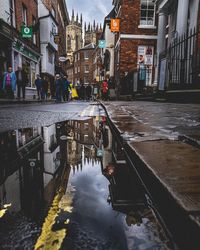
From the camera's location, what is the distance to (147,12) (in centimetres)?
1812

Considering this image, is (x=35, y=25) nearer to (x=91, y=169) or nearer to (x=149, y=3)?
(x=149, y=3)

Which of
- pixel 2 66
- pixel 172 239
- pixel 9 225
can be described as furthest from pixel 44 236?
pixel 2 66

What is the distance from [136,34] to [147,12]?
179 cm

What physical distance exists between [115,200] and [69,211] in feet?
0.70

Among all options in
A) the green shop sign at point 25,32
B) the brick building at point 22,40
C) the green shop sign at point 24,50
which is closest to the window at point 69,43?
the brick building at point 22,40

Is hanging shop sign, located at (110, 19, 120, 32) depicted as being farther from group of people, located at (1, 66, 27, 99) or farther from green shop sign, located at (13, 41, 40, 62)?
group of people, located at (1, 66, 27, 99)

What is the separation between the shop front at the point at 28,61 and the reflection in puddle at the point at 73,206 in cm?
1669

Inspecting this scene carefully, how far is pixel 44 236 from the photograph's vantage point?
0.68 meters

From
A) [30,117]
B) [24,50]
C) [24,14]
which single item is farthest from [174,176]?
[24,14]

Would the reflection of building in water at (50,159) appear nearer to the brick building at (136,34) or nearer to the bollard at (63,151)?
the bollard at (63,151)

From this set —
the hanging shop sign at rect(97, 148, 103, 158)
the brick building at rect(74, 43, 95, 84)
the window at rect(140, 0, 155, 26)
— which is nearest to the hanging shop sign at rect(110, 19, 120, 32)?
the window at rect(140, 0, 155, 26)

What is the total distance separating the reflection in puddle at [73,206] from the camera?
0.68m

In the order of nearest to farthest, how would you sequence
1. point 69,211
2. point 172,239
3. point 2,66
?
point 172,239 → point 69,211 → point 2,66

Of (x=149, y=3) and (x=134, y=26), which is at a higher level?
(x=149, y=3)
